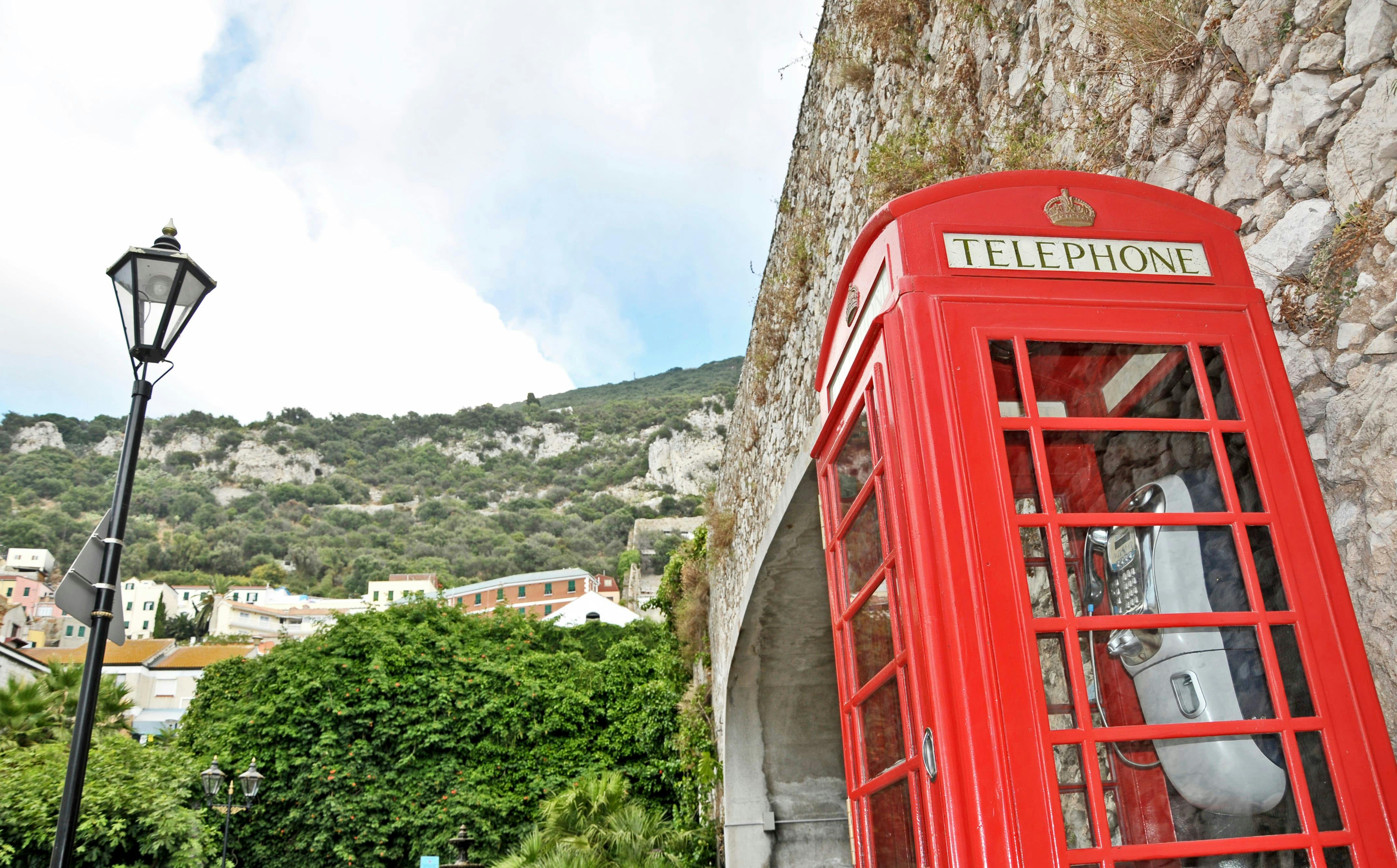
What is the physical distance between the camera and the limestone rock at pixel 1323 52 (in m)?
2.10

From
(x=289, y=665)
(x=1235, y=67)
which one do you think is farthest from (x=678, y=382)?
(x=1235, y=67)

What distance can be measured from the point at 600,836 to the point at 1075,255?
12129mm

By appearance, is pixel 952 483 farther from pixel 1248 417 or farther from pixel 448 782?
pixel 448 782

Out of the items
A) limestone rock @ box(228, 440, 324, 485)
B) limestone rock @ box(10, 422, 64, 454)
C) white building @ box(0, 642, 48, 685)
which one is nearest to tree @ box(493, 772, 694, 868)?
white building @ box(0, 642, 48, 685)

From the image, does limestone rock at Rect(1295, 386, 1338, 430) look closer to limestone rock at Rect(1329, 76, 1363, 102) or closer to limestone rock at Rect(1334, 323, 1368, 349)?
limestone rock at Rect(1334, 323, 1368, 349)

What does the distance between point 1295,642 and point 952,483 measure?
2.44 feet

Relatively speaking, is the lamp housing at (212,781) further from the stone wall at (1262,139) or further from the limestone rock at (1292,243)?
the limestone rock at (1292,243)

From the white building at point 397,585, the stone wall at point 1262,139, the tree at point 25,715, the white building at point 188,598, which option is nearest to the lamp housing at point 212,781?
the tree at point 25,715

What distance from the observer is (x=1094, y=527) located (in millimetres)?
1946

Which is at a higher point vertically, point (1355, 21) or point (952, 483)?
point (1355, 21)

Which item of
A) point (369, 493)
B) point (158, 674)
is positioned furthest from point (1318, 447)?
point (369, 493)

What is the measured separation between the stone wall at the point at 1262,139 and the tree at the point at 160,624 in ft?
211

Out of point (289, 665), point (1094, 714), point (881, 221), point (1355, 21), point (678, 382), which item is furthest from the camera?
point (678, 382)

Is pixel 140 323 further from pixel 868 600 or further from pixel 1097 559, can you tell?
pixel 1097 559
